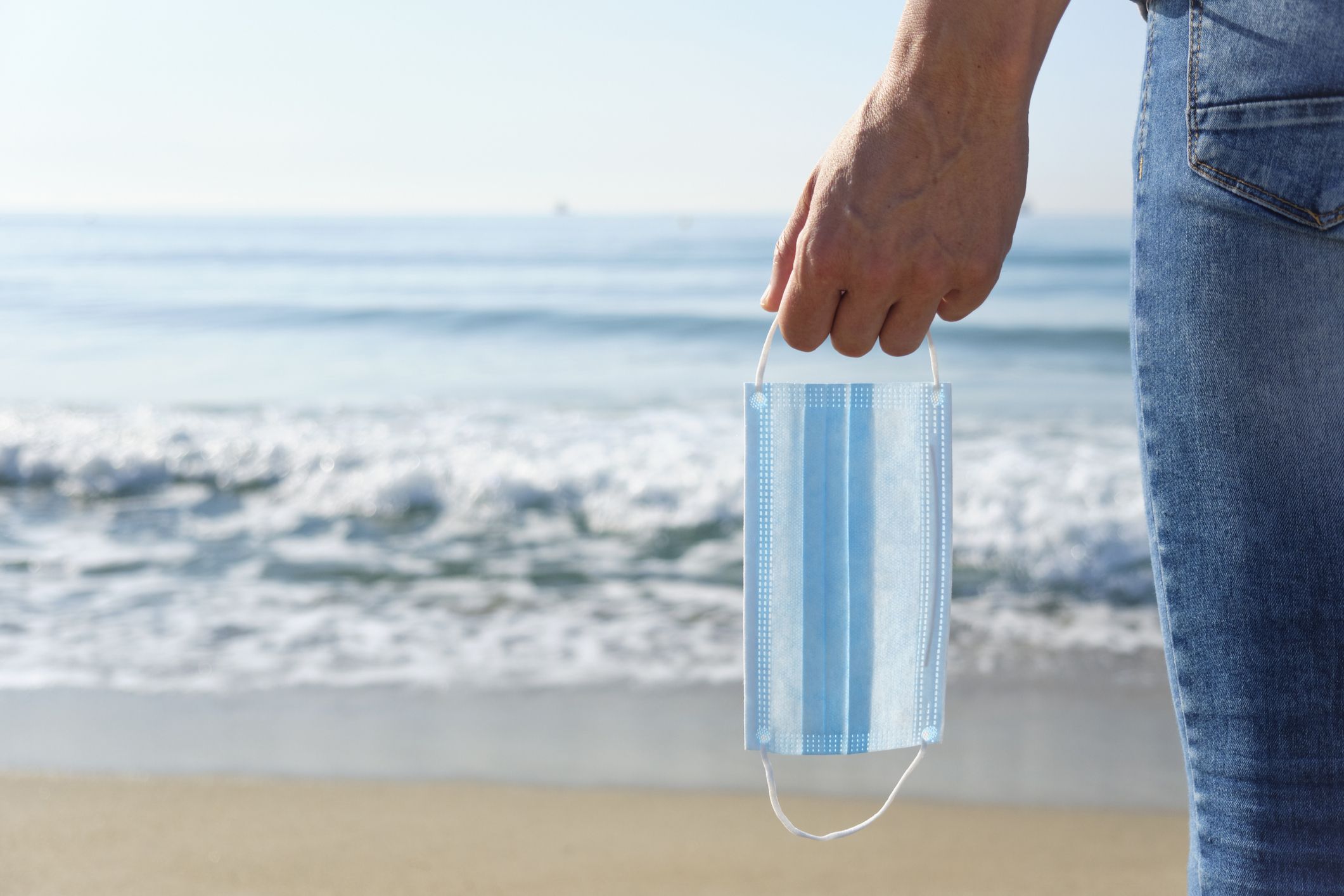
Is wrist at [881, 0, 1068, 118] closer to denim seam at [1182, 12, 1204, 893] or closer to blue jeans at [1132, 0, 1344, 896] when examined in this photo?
blue jeans at [1132, 0, 1344, 896]

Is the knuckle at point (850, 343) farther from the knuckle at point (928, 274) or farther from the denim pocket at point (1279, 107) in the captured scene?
the denim pocket at point (1279, 107)

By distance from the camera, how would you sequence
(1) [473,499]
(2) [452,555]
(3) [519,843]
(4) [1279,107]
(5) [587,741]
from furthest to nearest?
1. (1) [473,499]
2. (2) [452,555]
3. (5) [587,741]
4. (3) [519,843]
5. (4) [1279,107]

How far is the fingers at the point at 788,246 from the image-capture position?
2.71ft

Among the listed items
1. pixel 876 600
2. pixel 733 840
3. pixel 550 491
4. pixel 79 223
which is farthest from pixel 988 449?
pixel 79 223

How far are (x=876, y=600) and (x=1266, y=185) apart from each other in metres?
0.49

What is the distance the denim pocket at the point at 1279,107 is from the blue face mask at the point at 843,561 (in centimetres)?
36

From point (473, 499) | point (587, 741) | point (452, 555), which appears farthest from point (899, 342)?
point (473, 499)

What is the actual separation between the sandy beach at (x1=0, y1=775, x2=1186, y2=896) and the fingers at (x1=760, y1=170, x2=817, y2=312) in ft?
4.30

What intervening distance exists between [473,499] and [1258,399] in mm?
4184

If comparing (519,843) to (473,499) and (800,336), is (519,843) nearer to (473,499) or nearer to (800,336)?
(800,336)

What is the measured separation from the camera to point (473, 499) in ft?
15.4

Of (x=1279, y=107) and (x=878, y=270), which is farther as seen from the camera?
(x=878, y=270)

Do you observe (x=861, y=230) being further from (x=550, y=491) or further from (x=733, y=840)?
(x=550, y=491)

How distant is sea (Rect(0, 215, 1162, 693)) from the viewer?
9.72ft
